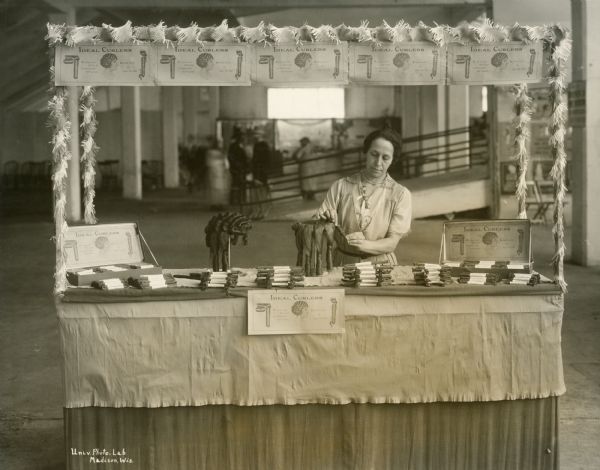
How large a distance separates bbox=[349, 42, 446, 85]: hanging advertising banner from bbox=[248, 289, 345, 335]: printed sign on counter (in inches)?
43.2

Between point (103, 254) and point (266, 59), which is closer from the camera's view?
point (266, 59)

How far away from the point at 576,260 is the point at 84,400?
29.4 feet

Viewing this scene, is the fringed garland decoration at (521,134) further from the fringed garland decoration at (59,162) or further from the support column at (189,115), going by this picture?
the support column at (189,115)

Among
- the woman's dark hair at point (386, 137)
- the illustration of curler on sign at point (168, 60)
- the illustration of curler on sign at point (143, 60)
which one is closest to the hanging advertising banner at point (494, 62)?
the woman's dark hair at point (386, 137)

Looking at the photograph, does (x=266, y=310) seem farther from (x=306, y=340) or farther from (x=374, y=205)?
(x=374, y=205)

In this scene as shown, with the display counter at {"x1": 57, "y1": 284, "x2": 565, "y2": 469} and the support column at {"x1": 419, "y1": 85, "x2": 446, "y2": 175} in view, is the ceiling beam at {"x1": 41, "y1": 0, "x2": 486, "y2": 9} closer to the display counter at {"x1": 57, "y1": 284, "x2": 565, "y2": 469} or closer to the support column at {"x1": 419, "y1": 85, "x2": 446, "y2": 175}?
the support column at {"x1": 419, "y1": 85, "x2": 446, "y2": 175}

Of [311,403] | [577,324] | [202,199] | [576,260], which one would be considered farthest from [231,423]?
[202,199]

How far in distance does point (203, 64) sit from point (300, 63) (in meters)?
0.48

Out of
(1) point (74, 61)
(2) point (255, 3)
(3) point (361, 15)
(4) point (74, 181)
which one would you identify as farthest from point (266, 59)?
(3) point (361, 15)

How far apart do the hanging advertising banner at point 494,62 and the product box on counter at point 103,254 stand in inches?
73.3

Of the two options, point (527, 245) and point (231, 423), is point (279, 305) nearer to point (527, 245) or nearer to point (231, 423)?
point (231, 423)

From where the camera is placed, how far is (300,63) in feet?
12.8

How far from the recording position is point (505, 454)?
12.7 ft

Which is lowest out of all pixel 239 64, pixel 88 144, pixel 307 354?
pixel 307 354
